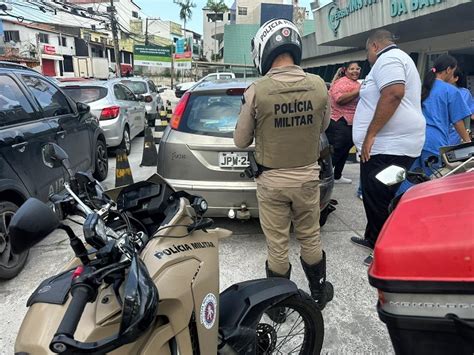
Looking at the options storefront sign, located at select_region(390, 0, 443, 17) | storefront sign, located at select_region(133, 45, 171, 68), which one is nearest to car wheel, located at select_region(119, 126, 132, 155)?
storefront sign, located at select_region(390, 0, 443, 17)

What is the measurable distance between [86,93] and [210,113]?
5.03 meters

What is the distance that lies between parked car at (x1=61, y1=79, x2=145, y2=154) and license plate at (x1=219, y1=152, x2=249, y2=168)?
15.2 ft

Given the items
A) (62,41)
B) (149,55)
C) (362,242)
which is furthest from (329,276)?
(62,41)

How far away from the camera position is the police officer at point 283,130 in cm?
220

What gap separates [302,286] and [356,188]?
3.04 meters

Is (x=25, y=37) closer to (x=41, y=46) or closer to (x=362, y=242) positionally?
(x=41, y=46)

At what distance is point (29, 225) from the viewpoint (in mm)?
1117

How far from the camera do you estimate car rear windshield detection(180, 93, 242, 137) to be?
363cm

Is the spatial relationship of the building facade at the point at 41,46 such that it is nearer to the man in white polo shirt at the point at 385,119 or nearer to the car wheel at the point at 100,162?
the car wheel at the point at 100,162

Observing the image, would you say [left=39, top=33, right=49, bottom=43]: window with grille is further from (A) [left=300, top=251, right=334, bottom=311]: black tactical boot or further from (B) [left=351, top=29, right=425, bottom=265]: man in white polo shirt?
(A) [left=300, top=251, right=334, bottom=311]: black tactical boot

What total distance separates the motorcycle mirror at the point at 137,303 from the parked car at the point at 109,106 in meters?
6.79

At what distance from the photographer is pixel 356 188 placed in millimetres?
5879

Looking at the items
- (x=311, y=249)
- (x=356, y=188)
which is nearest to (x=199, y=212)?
(x=311, y=249)

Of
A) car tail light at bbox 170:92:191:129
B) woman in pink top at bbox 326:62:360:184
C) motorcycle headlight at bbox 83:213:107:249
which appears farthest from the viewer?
woman in pink top at bbox 326:62:360:184
